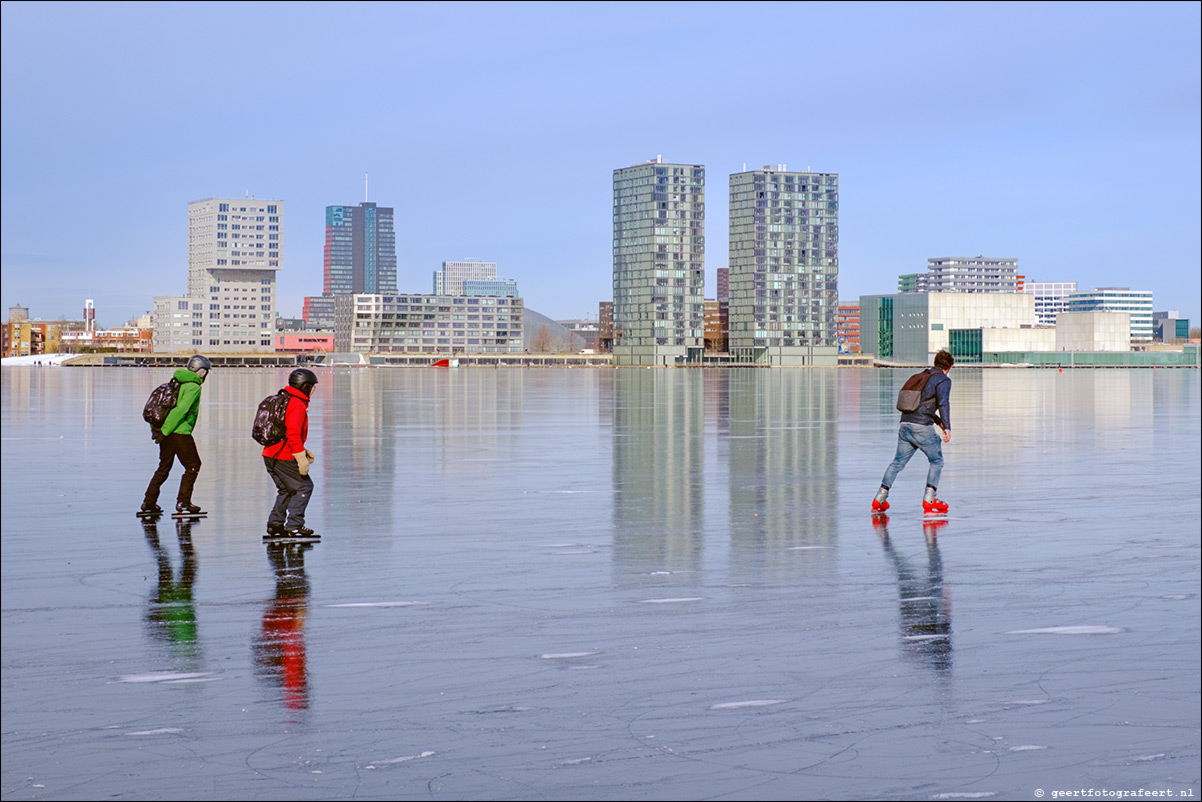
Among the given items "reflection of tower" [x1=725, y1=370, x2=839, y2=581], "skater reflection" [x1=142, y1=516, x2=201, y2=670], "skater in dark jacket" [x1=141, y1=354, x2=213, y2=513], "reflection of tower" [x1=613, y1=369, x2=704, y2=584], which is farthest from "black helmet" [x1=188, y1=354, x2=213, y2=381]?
"reflection of tower" [x1=725, y1=370, x2=839, y2=581]

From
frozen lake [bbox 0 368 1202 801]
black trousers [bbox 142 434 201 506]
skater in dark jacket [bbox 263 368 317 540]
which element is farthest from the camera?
black trousers [bbox 142 434 201 506]

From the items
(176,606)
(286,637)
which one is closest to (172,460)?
(176,606)

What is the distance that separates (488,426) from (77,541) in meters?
20.3

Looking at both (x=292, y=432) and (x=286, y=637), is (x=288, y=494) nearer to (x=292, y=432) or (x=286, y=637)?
(x=292, y=432)

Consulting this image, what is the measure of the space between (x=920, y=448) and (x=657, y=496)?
3.41m

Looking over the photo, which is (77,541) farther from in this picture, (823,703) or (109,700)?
(823,703)

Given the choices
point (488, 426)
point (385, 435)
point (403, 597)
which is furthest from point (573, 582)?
point (488, 426)

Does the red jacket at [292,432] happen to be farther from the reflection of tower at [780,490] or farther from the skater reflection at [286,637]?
the reflection of tower at [780,490]

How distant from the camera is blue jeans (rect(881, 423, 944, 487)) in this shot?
564 inches

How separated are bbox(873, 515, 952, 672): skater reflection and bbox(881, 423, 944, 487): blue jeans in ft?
6.85

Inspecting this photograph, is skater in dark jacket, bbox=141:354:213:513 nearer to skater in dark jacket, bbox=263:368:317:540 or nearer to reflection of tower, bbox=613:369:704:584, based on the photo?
skater in dark jacket, bbox=263:368:317:540

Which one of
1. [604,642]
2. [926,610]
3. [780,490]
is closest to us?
[604,642]

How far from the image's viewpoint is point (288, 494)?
1244cm

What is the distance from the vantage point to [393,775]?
5.55m
